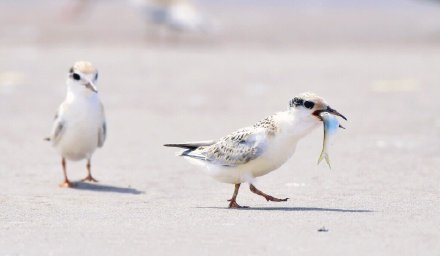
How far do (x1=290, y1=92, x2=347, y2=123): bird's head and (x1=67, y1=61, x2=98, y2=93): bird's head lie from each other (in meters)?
2.31

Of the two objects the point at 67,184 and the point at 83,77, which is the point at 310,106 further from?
the point at 67,184

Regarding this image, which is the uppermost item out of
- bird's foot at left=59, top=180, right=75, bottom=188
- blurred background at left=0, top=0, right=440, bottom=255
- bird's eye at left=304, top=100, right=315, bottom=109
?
bird's eye at left=304, top=100, right=315, bottom=109

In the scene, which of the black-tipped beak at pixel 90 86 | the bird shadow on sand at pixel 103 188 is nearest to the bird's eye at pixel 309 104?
the bird shadow on sand at pixel 103 188

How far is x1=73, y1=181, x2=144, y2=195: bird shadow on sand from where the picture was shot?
7730mm

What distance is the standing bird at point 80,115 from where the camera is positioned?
26.7ft

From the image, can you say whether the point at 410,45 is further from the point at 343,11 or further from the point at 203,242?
the point at 203,242

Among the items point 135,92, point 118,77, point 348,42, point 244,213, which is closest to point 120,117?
point 135,92

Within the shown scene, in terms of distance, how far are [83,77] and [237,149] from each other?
2.07 metres

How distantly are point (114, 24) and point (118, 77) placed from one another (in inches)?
259

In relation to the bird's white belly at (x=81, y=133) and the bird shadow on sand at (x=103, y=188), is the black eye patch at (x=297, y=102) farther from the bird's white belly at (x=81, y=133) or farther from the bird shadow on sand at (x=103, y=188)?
the bird's white belly at (x=81, y=133)

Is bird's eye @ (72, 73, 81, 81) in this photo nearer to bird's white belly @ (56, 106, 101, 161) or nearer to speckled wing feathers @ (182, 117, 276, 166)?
bird's white belly @ (56, 106, 101, 161)

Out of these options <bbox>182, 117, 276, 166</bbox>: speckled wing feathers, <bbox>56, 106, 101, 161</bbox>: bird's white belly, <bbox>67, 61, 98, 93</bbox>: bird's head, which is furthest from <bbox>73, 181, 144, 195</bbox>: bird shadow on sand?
<bbox>182, 117, 276, 166</bbox>: speckled wing feathers

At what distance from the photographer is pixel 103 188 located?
26.2 feet

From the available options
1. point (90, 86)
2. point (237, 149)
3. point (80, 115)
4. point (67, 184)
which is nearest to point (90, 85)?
point (90, 86)
